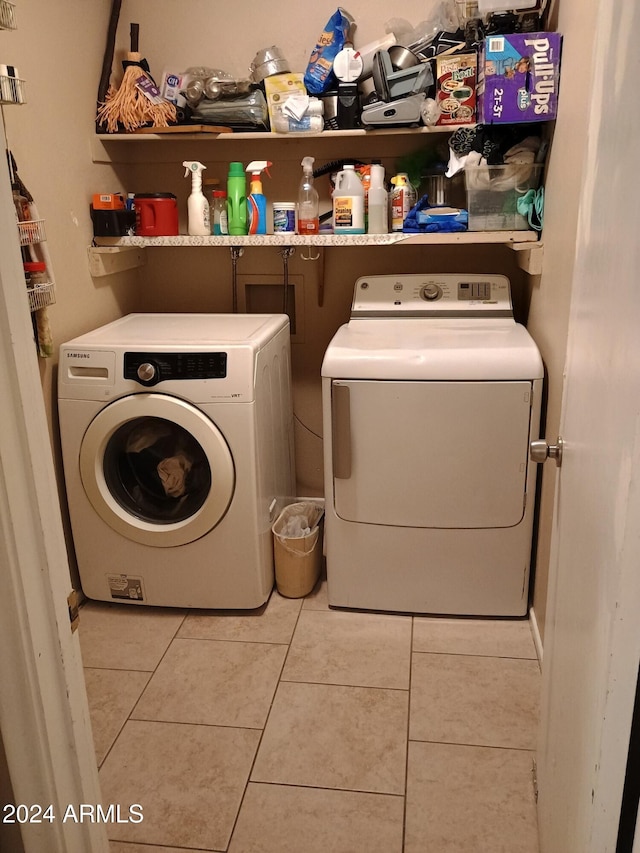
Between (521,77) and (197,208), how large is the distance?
45.6 inches

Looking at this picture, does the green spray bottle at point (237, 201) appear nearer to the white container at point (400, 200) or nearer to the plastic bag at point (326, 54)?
the plastic bag at point (326, 54)

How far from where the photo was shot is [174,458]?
247 cm

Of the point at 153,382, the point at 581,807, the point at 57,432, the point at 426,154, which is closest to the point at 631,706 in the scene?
the point at 581,807

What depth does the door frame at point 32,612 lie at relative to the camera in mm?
854

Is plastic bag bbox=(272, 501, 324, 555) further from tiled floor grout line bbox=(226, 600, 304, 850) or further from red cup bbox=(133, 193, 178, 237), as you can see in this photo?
red cup bbox=(133, 193, 178, 237)

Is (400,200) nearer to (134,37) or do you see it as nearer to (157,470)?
(134,37)

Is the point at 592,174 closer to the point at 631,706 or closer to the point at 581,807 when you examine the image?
the point at 631,706

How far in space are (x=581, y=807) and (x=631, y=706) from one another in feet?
0.83

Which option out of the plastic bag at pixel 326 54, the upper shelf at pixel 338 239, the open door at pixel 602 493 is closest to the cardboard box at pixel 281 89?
the plastic bag at pixel 326 54

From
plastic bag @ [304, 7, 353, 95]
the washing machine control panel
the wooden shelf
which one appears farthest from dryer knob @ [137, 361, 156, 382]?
plastic bag @ [304, 7, 353, 95]

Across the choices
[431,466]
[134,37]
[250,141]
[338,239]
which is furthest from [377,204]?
[134,37]

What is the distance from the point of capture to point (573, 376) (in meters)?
1.26

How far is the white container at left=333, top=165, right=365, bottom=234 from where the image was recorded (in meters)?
2.51

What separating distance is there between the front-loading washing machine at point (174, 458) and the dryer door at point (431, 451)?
0.97ft
